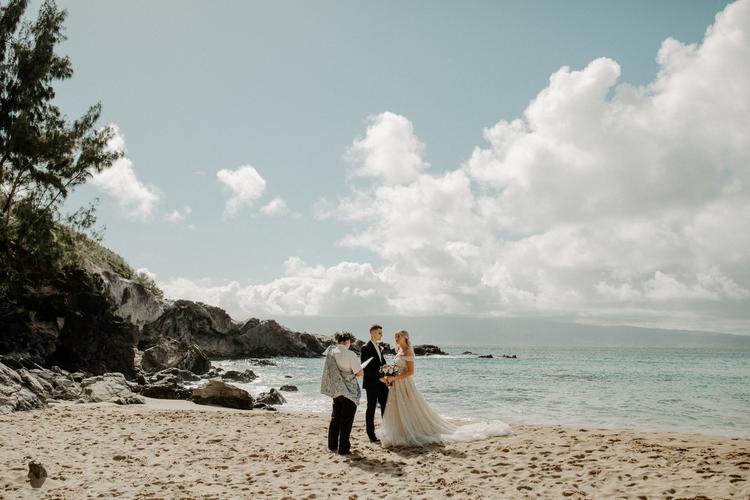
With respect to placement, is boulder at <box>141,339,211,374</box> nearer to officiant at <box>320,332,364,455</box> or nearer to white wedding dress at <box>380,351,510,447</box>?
white wedding dress at <box>380,351,510,447</box>

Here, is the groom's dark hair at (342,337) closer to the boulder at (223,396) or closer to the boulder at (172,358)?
the boulder at (223,396)

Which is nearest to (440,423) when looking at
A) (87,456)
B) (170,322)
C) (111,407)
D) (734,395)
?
(87,456)

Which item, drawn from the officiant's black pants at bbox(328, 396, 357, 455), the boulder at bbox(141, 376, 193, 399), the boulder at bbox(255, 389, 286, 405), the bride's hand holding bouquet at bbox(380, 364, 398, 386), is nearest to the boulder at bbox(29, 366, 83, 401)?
the boulder at bbox(141, 376, 193, 399)

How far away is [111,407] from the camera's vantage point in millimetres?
18031

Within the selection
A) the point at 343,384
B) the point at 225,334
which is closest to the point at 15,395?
the point at 343,384

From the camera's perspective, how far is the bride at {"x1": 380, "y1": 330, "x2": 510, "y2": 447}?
11.5 meters

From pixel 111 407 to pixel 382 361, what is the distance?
1224 cm

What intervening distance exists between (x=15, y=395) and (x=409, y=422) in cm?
1408

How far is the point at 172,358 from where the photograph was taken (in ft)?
149

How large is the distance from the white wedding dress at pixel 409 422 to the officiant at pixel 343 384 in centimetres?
122

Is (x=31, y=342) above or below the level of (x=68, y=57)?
below

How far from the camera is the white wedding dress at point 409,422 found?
11.4m

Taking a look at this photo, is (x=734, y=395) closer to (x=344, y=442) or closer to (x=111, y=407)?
(x=344, y=442)

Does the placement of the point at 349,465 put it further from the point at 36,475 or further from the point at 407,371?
the point at 36,475
